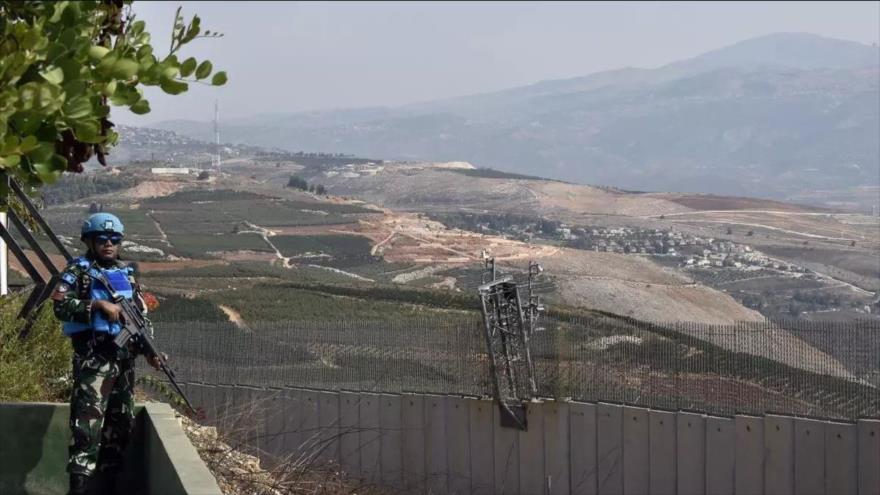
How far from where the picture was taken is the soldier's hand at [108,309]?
7.01 metres

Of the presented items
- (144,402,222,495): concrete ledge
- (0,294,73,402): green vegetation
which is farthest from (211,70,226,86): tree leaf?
(0,294,73,402): green vegetation

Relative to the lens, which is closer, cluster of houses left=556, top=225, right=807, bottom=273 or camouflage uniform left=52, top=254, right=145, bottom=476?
camouflage uniform left=52, top=254, right=145, bottom=476

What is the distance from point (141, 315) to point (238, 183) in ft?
238

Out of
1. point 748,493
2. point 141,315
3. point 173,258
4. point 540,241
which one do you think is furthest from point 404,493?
point 540,241

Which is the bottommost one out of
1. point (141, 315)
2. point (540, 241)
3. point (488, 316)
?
point (540, 241)

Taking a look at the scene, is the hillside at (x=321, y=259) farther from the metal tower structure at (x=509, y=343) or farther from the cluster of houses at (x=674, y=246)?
the metal tower structure at (x=509, y=343)

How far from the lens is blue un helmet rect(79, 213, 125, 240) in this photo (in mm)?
7133

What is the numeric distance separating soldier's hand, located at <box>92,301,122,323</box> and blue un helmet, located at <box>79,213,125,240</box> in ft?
1.23

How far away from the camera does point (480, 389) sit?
17.3m

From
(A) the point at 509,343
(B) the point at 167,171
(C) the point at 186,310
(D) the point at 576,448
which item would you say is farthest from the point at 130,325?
(B) the point at 167,171

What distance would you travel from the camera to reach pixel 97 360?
718cm

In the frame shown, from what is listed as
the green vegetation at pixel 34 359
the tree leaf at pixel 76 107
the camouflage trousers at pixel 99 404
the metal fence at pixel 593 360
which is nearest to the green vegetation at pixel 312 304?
the metal fence at pixel 593 360

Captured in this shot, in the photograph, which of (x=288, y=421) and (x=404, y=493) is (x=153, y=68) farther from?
(x=288, y=421)

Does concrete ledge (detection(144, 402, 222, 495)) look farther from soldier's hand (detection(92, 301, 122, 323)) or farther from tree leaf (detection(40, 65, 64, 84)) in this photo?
tree leaf (detection(40, 65, 64, 84))
